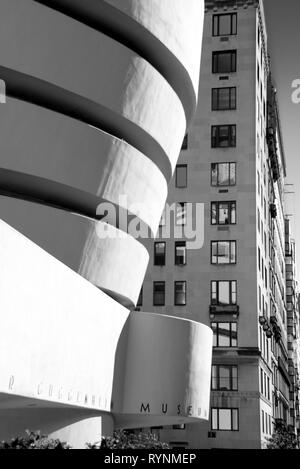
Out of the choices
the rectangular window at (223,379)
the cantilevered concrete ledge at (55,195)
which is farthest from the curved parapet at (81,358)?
the rectangular window at (223,379)

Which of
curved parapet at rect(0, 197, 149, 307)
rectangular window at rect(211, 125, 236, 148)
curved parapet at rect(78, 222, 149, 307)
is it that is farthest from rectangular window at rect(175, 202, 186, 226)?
curved parapet at rect(0, 197, 149, 307)

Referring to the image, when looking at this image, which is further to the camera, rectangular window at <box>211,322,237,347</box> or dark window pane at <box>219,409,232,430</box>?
rectangular window at <box>211,322,237,347</box>

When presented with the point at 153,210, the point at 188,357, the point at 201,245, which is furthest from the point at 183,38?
the point at 201,245

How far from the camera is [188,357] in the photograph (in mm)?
28391

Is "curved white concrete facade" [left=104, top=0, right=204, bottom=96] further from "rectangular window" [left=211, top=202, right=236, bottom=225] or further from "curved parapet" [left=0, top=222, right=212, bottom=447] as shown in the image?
"rectangular window" [left=211, top=202, right=236, bottom=225]

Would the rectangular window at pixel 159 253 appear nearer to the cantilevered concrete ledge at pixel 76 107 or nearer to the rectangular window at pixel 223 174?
the rectangular window at pixel 223 174

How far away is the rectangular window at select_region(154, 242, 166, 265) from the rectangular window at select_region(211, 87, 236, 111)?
39.1ft

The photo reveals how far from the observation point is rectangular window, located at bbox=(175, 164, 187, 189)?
198ft

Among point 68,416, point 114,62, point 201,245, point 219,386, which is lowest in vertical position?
point 68,416

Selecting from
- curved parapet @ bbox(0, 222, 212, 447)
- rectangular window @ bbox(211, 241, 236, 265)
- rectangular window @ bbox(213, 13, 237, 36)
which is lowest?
curved parapet @ bbox(0, 222, 212, 447)

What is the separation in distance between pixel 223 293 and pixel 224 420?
9358 millimetres

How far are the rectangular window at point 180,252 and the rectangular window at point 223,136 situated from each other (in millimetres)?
8302
